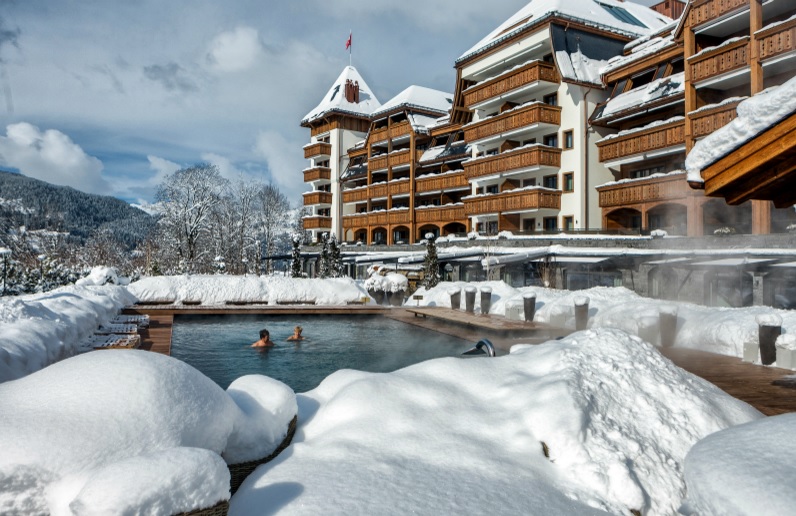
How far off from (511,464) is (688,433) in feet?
5.35

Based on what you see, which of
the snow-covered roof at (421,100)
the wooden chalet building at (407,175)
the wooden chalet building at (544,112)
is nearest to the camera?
the wooden chalet building at (544,112)

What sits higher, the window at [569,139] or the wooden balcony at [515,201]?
the window at [569,139]

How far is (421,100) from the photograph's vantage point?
1757 inches

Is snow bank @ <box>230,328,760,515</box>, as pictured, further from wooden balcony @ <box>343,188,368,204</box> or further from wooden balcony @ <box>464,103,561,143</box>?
wooden balcony @ <box>343,188,368,204</box>

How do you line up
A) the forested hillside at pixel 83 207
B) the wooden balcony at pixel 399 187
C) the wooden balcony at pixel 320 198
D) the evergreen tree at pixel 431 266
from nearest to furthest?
A: the evergreen tree at pixel 431 266 → the wooden balcony at pixel 399 187 → the wooden balcony at pixel 320 198 → the forested hillside at pixel 83 207

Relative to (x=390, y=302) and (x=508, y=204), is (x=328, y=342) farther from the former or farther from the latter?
(x=508, y=204)

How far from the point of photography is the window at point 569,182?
28.4 metres

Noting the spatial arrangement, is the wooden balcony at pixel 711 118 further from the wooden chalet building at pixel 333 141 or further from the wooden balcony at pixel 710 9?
the wooden chalet building at pixel 333 141

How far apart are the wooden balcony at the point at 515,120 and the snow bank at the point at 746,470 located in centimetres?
2766

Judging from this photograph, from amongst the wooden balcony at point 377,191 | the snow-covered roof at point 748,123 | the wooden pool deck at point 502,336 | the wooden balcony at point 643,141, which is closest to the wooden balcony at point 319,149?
the wooden balcony at point 377,191

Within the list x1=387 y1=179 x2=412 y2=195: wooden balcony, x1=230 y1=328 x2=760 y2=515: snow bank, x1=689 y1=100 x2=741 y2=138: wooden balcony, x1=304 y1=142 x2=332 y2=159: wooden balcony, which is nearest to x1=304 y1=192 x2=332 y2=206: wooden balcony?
x1=304 y1=142 x2=332 y2=159: wooden balcony

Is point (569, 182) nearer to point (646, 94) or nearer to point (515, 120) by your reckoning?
point (515, 120)

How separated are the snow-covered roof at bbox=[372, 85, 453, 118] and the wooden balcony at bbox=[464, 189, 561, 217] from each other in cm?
1344

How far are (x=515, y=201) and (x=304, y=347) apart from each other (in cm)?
1874
